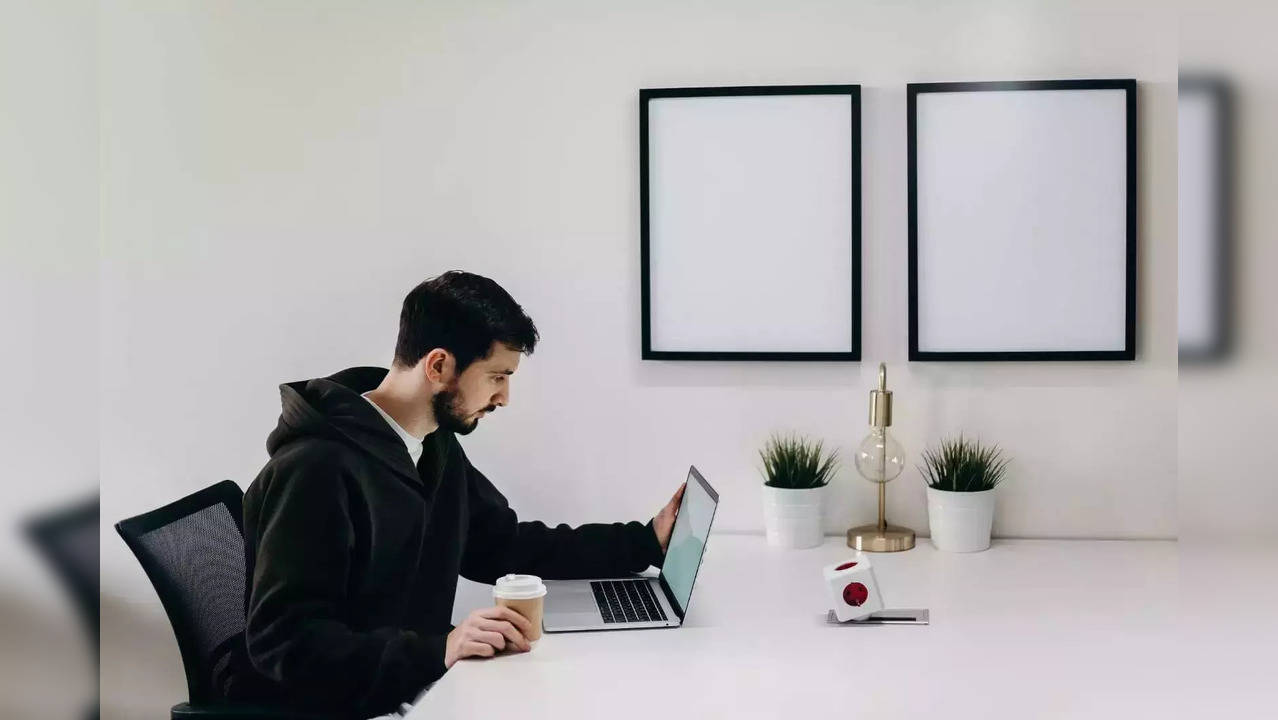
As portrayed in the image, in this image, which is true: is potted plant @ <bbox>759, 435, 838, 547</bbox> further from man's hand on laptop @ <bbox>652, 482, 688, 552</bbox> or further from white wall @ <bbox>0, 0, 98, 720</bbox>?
white wall @ <bbox>0, 0, 98, 720</bbox>

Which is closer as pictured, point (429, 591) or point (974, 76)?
point (429, 591)

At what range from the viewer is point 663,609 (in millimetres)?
1534

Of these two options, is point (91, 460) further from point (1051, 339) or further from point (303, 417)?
point (1051, 339)

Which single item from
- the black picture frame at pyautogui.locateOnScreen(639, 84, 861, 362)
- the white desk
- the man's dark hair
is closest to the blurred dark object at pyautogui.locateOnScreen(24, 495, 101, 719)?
the man's dark hair

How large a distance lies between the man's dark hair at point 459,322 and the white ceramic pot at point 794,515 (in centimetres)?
64

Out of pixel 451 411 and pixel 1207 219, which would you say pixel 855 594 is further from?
pixel 1207 219

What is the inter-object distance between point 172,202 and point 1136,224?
203 cm

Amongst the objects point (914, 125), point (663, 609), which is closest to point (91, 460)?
point (663, 609)

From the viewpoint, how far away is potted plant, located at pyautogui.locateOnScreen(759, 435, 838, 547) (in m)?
1.92

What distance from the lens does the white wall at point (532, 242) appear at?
2002 millimetres

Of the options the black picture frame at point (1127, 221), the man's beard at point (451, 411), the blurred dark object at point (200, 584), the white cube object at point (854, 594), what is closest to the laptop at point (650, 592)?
the white cube object at point (854, 594)

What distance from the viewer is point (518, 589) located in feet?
4.52

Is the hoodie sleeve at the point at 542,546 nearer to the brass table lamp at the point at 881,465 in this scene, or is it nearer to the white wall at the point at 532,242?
the white wall at the point at 532,242

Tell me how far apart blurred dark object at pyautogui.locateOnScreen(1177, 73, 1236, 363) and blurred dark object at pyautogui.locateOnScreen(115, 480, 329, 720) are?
1539mm
